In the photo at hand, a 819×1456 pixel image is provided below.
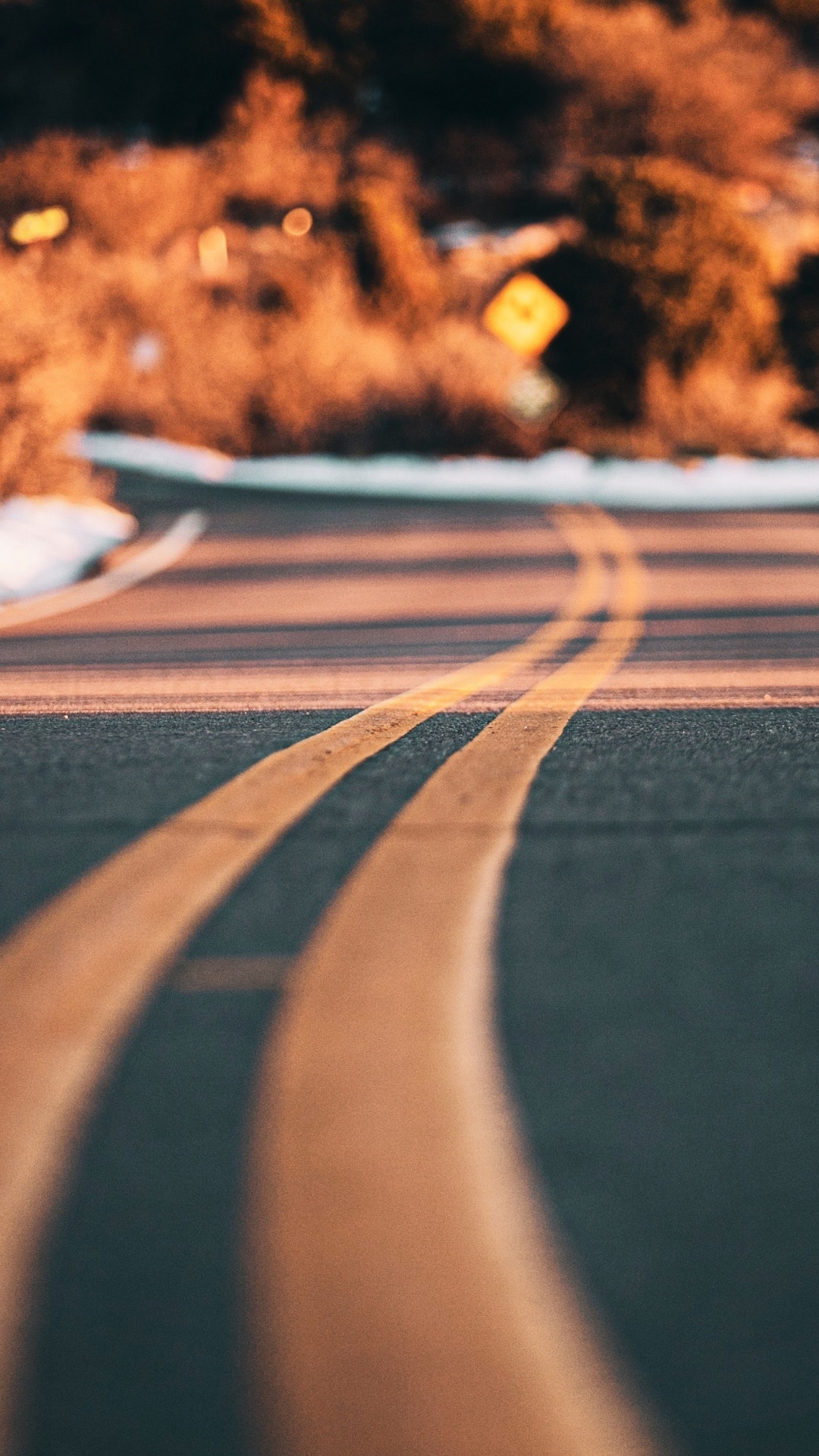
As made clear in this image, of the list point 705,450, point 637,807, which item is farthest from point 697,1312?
point 705,450

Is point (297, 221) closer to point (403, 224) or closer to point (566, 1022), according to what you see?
point (403, 224)

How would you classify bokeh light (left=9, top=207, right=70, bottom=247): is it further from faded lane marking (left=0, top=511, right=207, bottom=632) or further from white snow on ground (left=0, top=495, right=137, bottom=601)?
faded lane marking (left=0, top=511, right=207, bottom=632)

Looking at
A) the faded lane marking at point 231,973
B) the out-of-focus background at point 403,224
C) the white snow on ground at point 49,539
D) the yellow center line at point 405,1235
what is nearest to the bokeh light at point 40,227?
the out-of-focus background at point 403,224

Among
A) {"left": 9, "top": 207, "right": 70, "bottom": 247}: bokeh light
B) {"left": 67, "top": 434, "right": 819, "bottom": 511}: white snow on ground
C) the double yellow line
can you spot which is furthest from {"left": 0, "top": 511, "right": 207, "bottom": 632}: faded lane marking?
{"left": 9, "top": 207, "right": 70, "bottom": 247}: bokeh light

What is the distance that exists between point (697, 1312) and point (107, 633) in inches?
316

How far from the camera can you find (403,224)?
3978 centimetres

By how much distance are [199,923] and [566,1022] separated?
988mm

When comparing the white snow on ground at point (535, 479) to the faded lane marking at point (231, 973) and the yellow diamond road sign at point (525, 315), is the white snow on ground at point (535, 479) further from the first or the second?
the faded lane marking at point (231, 973)

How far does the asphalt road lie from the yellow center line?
0.05 metres

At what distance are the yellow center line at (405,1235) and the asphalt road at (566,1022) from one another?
0.05 metres

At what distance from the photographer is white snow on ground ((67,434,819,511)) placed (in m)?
22.4

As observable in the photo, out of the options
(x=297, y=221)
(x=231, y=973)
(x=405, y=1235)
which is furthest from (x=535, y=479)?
(x=297, y=221)

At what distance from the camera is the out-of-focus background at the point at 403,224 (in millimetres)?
30703

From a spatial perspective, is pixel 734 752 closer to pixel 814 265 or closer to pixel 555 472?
pixel 555 472
